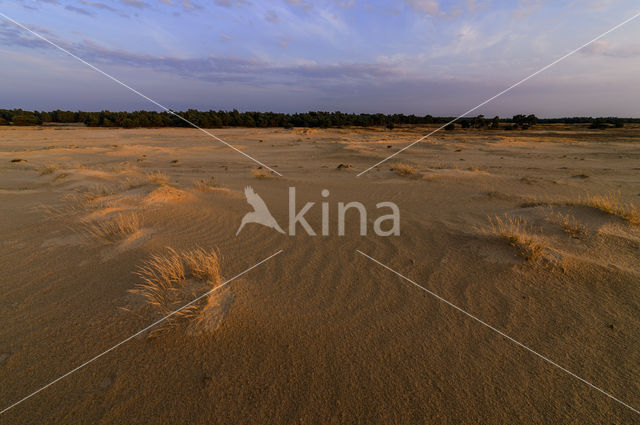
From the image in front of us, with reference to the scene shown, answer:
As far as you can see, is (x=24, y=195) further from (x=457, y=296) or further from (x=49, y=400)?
(x=457, y=296)

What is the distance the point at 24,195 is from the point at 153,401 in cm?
840

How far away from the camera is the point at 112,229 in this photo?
4461 mm

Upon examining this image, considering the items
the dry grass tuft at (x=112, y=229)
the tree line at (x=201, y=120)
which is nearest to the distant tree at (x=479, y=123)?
the tree line at (x=201, y=120)

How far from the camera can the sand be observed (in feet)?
6.17

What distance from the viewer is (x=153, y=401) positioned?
190cm

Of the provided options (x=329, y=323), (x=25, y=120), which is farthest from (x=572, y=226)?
(x=25, y=120)

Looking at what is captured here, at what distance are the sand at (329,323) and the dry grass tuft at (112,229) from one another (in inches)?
1.4

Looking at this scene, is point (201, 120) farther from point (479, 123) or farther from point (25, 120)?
point (479, 123)

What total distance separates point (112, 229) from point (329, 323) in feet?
12.5

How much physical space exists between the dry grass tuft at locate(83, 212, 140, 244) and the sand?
0.12 ft

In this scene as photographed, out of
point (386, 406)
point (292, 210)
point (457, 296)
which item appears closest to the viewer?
point (386, 406)

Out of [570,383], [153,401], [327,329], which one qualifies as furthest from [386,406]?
[153,401]

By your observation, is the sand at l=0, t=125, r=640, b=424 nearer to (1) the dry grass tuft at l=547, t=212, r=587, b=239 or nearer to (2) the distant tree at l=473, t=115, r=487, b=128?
(1) the dry grass tuft at l=547, t=212, r=587, b=239

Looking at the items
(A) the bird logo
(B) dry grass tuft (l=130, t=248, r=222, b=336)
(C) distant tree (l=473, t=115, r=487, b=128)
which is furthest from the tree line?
(B) dry grass tuft (l=130, t=248, r=222, b=336)
